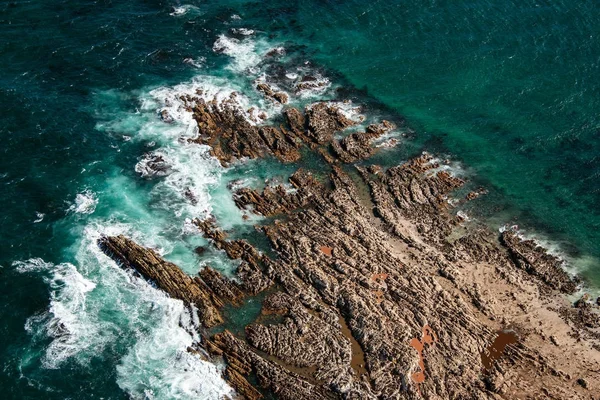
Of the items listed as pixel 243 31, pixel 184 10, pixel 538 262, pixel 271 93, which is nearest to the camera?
pixel 538 262

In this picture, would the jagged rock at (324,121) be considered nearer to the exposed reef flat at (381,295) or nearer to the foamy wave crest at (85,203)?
the exposed reef flat at (381,295)

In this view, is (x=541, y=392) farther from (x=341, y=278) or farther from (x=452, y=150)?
(x=452, y=150)

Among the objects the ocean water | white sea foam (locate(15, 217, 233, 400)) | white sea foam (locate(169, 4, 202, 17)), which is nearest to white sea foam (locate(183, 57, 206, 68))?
the ocean water

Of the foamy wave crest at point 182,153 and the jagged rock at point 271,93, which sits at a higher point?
the jagged rock at point 271,93

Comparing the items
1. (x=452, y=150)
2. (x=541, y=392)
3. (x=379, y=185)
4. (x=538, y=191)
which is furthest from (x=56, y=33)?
(x=541, y=392)

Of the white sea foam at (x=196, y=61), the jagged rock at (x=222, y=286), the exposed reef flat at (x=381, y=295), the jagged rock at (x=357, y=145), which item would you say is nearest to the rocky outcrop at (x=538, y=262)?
the exposed reef flat at (x=381, y=295)

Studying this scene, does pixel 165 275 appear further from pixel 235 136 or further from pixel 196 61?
pixel 196 61

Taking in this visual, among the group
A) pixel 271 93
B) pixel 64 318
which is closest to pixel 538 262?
pixel 271 93
